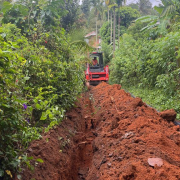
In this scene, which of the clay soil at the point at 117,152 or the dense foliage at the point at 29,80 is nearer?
the dense foliage at the point at 29,80

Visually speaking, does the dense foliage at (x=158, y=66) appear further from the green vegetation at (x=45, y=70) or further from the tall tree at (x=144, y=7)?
the tall tree at (x=144, y=7)

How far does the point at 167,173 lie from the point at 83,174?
7.72 feet

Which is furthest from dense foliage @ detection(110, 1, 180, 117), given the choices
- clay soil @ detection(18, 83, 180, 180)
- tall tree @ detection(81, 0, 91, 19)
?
tall tree @ detection(81, 0, 91, 19)

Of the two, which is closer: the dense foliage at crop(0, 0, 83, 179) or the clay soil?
the dense foliage at crop(0, 0, 83, 179)

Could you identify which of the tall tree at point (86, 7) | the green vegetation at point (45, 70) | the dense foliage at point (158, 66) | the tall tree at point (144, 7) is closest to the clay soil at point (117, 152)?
the green vegetation at point (45, 70)

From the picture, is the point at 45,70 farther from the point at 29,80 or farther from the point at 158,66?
the point at 158,66

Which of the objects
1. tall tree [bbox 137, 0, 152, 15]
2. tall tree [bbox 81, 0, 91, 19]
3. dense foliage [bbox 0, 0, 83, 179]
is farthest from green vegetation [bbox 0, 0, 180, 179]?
tall tree [bbox 81, 0, 91, 19]

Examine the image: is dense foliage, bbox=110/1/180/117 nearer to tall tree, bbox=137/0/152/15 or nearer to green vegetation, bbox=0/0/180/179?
green vegetation, bbox=0/0/180/179

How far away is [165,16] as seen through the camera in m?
16.1

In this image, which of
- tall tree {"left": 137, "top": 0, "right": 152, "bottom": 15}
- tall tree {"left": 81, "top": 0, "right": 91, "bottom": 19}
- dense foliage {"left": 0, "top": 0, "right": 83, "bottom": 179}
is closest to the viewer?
dense foliage {"left": 0, "top": 0, "right": 83, "bottom": 179}

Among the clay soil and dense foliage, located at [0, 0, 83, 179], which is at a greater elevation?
dense foliage, located at [0, 0, 83, 179]

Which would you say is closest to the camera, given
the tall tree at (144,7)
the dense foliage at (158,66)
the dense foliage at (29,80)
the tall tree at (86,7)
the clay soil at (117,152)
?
the dense foliage at (29,80)

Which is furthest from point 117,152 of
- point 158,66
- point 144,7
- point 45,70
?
point 144,7

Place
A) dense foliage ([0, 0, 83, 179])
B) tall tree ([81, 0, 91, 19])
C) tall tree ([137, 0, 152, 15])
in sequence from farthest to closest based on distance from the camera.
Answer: tall tree ([81, 0, 91, 19])
tall tree ([137, 0, 152, 15])
dense foliage ([0, 0, 83, 179])
